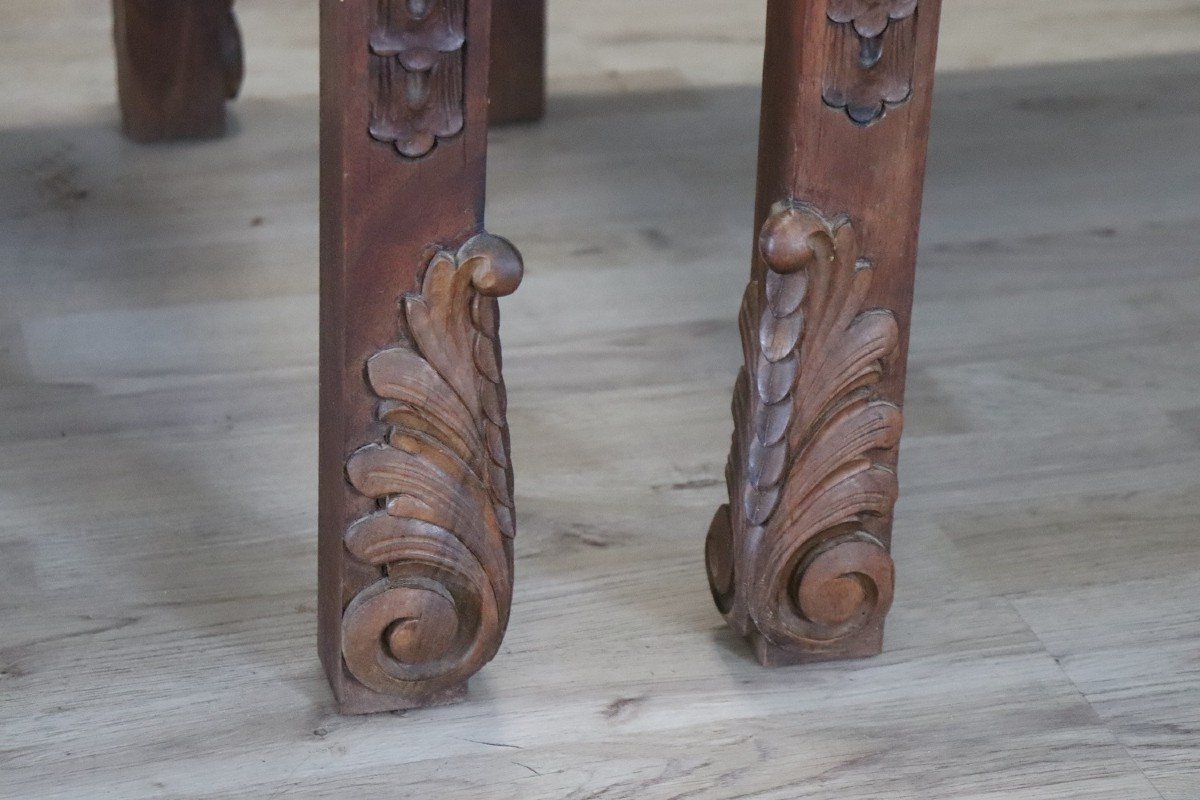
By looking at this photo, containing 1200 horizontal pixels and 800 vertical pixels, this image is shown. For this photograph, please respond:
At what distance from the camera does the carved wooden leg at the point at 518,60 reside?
169cm

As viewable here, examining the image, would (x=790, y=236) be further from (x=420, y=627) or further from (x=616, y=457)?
(x=616, y=457)

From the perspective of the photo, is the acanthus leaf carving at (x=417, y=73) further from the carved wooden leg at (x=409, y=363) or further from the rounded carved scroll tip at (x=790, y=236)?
the rounded carved scroll tip at (x=790, y=236)

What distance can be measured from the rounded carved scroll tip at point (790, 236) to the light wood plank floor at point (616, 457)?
253mm

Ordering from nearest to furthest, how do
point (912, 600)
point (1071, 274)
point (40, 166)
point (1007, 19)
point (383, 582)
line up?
point (383, 582)
point (912, 600)
point (1071, 274)
point (40, 166)
point (1007, 19)

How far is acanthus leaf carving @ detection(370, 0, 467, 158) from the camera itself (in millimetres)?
778

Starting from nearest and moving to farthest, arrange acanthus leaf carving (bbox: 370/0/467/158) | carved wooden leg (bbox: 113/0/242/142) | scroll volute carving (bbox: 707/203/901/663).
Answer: acanthus leaf carving (bbox: 370/0/467/158)
scroll volute carving (bbox: 707/203/901/663)
carved wooden leg (bbox: 113/0/242/142)

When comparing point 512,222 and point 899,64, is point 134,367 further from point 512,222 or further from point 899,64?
point 899,64

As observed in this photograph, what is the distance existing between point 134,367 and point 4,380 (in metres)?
0.09

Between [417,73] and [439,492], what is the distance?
21 centimetres

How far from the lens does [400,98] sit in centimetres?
79

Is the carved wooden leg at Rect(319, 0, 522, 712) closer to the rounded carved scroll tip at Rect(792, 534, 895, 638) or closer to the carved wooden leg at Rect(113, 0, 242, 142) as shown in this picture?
the rounded carved scroll tip at Rect(792, 534, 895, 638)

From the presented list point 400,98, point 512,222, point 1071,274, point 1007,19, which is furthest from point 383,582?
point 1007,19

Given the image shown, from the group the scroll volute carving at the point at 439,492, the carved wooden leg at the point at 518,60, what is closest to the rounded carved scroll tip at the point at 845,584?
the scroll volute carving at the point at 439,492

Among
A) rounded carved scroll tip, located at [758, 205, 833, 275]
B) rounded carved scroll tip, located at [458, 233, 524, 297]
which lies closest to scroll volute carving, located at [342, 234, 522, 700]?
rounded carved scroll tip, located at [458, 233, 524, 297]
